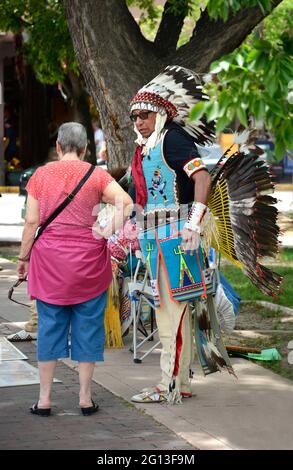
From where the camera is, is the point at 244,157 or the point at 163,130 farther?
the point at 244,157

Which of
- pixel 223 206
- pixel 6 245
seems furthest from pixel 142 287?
pixel 6 245

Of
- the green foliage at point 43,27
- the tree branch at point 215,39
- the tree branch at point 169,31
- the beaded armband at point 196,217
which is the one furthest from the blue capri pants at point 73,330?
the green foliage at point 43,27

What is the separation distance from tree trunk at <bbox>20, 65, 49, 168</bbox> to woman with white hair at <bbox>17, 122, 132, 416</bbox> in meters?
26.4

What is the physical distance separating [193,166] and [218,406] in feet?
5.08

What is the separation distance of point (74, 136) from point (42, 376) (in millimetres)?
1510

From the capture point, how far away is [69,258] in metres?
6.52

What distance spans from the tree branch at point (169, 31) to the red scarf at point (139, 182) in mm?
4001

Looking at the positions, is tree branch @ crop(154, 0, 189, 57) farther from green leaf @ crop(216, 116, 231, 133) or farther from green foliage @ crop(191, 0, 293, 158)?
green leaf @ crop(216, 116, 231, 133)

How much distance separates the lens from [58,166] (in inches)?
261

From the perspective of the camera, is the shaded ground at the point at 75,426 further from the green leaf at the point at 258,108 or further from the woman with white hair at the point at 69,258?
the green leaf at the point at 258,108

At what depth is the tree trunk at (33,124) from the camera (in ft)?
108

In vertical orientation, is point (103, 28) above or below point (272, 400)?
above
